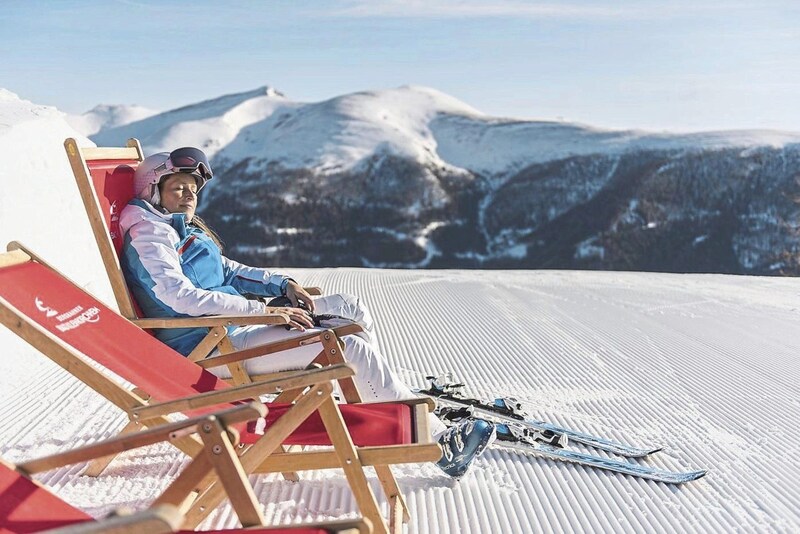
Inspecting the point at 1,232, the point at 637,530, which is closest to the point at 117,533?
the point at 637,530

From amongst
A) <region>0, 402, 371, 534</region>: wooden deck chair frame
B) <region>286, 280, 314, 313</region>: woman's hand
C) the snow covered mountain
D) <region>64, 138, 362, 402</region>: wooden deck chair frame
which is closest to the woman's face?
<region>64, 138, 362, 402</region>: wooden deck chair frame

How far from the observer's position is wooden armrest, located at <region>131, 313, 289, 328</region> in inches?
104

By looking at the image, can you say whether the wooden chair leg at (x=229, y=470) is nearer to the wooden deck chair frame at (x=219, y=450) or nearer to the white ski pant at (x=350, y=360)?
the wooden deck chair frame at (x=219, y=450)

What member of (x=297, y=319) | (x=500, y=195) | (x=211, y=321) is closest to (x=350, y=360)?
(x=297, y=319)

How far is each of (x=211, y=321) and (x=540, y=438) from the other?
54.8 inches

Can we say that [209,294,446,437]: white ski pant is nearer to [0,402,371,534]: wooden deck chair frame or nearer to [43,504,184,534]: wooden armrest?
[0,402,371,534]: wooden deck chair frame

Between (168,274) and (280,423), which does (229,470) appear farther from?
(168,274)

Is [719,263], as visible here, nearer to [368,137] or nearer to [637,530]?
[368,137]

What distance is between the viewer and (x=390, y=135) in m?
94.6

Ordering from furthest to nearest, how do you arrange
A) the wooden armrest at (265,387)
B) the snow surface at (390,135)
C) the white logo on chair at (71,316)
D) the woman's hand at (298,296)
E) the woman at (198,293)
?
the snow surface at (390,135) < the woman's hand at (298,296) < the woman at (198,293) < the white logo on chair at (71,316) < the wooden armrest at (265,387)

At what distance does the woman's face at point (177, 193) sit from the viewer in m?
2.98

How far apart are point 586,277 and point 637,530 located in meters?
7.51

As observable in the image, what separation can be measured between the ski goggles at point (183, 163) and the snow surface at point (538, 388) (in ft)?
3.37

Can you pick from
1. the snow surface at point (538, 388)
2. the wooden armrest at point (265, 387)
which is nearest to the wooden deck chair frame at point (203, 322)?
the snow surface at point (538, 388)
